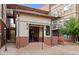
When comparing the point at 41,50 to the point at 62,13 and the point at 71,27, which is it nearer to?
the point at 71,27

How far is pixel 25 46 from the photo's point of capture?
13.8 feet

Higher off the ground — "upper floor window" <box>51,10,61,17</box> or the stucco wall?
"upper floor window" <box>51,10,61,17</box>

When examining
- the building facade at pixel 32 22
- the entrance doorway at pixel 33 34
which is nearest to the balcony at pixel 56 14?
the building facade at pixel 32 22

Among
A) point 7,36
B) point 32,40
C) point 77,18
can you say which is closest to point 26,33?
point 32,40

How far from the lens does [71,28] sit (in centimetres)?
411

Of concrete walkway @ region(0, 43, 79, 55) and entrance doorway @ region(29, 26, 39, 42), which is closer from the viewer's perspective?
concrete walkway @ region(0, 43, 79, 55)

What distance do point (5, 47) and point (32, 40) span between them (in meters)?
0.73

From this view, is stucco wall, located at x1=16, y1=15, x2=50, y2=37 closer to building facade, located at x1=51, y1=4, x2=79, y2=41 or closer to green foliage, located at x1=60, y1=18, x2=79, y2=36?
building facade, located at x1=51, y1=4, x2=79, y2=41

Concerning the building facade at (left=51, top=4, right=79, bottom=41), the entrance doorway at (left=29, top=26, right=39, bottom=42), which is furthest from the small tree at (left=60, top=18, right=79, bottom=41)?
the entrance doorway at (left=29, top=26, right=39, bottom=42)

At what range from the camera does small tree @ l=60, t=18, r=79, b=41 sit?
4082mm

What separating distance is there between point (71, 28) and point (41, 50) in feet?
3.22

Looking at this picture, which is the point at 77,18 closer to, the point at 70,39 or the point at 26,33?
the point at 70,39

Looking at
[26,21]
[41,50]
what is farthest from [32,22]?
[41,50]
